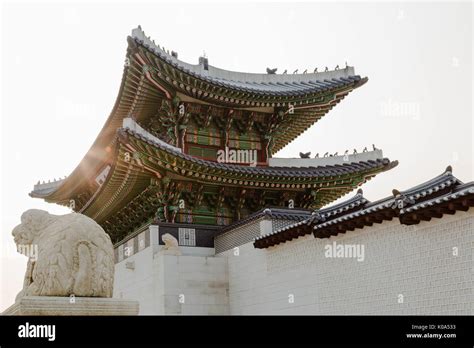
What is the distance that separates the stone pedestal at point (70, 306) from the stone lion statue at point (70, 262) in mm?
276

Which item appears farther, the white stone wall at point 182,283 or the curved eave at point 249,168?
the white stone wall at point 182,283

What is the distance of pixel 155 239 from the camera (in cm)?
2170

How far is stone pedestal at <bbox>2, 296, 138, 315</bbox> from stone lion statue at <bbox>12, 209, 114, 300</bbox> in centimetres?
28

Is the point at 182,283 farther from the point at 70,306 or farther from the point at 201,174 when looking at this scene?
the point at 70,306

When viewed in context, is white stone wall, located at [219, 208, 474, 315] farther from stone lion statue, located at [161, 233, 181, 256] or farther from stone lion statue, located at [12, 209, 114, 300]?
stone lion statue, located at [12, 209, 114, 300]

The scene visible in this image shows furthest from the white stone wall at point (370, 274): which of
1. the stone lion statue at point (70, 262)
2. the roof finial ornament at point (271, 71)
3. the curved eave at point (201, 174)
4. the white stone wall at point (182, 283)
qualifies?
the roof finial ornament at point (271, 71)

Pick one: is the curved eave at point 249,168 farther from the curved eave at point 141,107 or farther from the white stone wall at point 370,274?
the white stone wall at point 370,274

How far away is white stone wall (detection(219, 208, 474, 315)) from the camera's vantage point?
1351cm

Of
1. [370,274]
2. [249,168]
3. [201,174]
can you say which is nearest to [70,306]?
[370,274]

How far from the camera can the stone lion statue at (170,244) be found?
21.2 m

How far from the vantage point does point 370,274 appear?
1600 cm
